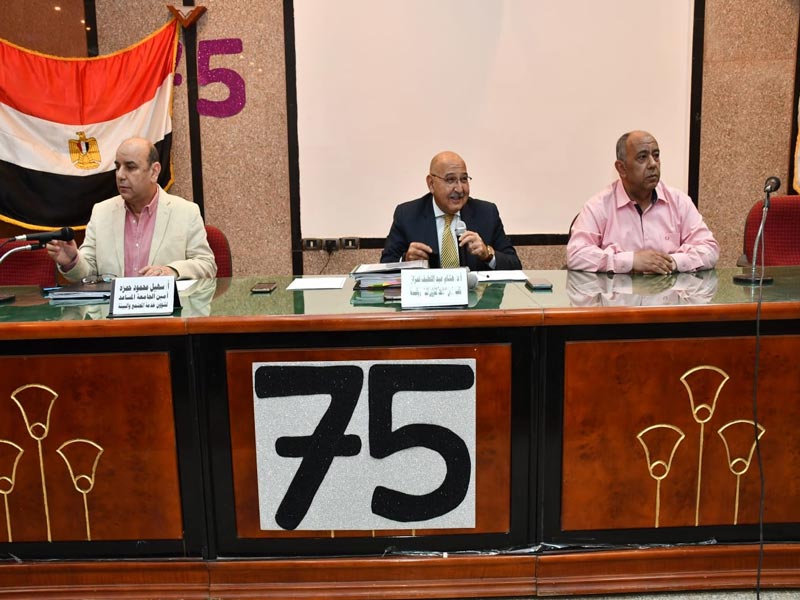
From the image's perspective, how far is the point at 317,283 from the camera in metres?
2.13

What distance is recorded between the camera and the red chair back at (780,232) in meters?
2.77

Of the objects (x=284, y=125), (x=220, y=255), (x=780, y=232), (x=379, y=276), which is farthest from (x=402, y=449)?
(x=284, y=125)

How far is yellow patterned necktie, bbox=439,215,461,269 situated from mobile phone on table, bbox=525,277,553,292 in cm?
67

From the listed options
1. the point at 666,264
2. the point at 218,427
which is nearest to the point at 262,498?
the point at 218,427

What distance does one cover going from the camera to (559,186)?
3615mm

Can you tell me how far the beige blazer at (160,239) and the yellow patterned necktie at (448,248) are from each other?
3.04 feet

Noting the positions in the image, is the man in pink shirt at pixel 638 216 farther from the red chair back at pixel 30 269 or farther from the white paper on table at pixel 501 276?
the red chair back at pixel 30 269

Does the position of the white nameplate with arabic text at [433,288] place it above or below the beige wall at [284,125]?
below

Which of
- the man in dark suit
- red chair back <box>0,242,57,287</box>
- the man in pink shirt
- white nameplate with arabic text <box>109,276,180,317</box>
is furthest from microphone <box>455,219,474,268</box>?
red chair back <box>0,242,57,287</box>

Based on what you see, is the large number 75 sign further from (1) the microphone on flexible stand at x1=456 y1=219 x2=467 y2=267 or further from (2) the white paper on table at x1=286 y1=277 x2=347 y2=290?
(1) the microphone on flexible stand at x1=456 y1=219 x2=467 y2=267

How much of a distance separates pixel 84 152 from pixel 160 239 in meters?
1.20

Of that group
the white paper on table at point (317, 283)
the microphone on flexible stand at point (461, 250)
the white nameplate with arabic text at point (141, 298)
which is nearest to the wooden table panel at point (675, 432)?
the white paper on table at point (317, 283)

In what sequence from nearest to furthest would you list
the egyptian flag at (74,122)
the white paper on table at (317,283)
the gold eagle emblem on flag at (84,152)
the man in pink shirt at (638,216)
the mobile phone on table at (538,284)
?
the mobile phone on table at (538,284) < the white paper on table at (317,283) < the man in pink shirt at (638,216) < the egyptian flag at (74,122) < the gold eagle emblem on flag at (84,152)

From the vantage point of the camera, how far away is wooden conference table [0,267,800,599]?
1.62 meters
